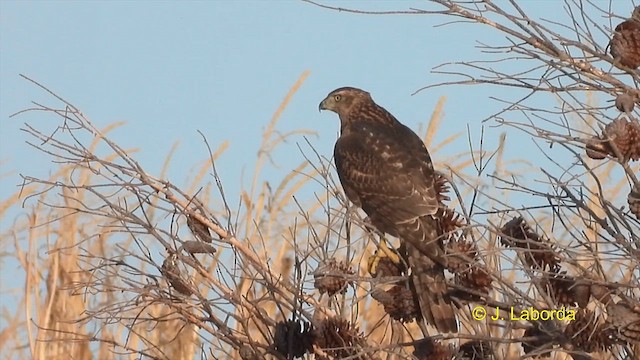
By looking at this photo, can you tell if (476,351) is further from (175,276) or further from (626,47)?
(626,47)

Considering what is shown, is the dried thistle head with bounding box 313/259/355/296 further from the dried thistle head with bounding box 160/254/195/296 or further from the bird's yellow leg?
the bird's yellow leg

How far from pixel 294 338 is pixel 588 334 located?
989mm

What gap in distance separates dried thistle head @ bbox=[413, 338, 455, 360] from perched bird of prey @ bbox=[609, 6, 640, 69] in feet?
3.60

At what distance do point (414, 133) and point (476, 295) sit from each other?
8.74 ft

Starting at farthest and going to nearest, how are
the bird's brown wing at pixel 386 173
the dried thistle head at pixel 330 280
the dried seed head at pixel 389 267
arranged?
1. the bird's brown wing at pixel 386 173
2. the dried seed head at pixel 389 267
3. the dried thistle head at pixel 330 280

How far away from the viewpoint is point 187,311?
408 cm

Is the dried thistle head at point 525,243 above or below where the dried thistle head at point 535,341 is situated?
above

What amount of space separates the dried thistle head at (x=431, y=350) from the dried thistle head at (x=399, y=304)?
0.32 metres

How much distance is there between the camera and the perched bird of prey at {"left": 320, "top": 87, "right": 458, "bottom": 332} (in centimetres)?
495

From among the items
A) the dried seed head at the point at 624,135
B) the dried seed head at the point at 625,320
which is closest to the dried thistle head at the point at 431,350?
the dried seed head at the point at 625,320

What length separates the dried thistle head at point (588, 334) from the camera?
→ 12.1 feet

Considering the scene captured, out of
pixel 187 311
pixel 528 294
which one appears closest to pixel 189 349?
pixel 187 311

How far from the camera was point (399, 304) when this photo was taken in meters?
4.31

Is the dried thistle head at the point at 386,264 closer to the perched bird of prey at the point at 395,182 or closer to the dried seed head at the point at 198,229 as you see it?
the perched bird of prey at the point at 395,182
